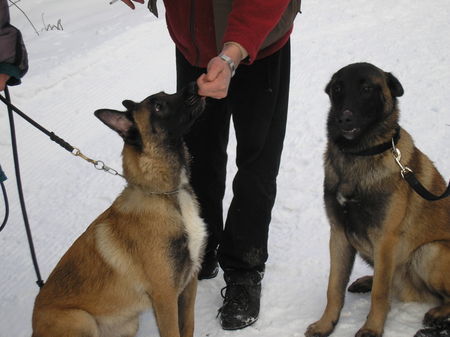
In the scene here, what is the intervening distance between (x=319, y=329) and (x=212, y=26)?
1.79 metres

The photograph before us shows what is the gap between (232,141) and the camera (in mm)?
4945

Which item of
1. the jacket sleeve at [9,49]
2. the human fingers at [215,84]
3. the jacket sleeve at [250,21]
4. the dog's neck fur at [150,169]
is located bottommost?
the dog's neck fur at [150,169]

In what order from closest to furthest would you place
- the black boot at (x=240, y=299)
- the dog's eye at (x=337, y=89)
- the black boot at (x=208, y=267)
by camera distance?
the dog's eye at (x=337, y=89), the black boot at (x=240, y=299), the black boot at (x=208, y=267)

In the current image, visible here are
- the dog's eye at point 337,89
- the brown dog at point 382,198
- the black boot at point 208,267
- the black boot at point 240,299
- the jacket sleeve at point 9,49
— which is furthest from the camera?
the black boot at point 208,267

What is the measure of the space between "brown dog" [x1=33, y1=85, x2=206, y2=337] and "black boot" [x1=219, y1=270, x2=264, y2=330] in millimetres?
479

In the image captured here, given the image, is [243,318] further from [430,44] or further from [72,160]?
[430,44]

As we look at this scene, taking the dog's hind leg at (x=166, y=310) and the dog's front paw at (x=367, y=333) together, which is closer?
the dog's hind leg at (x=166, y=310)

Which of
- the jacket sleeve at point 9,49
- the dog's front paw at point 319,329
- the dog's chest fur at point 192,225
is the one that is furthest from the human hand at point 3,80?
the dog's front paw at point 319,329

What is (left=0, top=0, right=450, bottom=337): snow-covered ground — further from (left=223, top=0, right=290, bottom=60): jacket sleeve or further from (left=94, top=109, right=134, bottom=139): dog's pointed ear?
(left=223, top=0, right=290, bottom=60): jacket sleeve

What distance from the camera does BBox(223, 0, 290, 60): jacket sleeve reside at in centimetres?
222

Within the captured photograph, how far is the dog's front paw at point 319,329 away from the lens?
269 cm

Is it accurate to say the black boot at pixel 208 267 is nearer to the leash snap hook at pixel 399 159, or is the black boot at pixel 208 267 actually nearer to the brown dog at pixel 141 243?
the brown dog at pixel 141 243

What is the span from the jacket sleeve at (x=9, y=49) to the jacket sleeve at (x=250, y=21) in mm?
972

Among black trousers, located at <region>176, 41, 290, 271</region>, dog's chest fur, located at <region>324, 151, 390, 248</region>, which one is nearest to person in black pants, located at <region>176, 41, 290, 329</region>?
black trousers, located at <region>176, 41, 290, 271</region>
